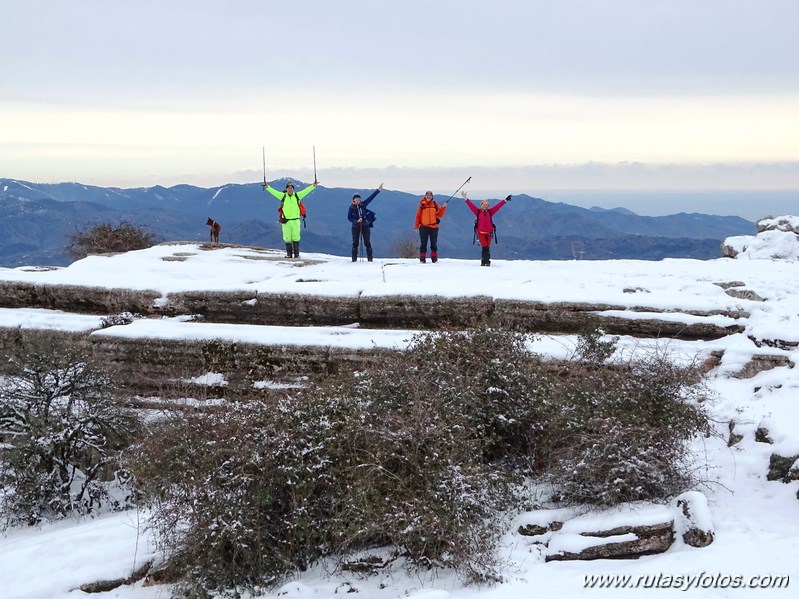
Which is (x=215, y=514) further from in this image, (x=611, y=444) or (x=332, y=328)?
(x=332, y=328)

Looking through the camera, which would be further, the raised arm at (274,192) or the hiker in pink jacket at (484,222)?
the raised arm at (274,192)

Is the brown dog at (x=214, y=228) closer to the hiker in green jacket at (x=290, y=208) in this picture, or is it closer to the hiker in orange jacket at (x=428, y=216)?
the hiker in green jacket at (x=290, y=208)

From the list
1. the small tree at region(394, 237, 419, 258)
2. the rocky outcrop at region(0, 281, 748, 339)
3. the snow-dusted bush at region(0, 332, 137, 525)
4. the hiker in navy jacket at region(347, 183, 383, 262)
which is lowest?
the snow-dusted bush at region(0, 332, 137, 525)

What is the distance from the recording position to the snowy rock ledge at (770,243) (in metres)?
23.4

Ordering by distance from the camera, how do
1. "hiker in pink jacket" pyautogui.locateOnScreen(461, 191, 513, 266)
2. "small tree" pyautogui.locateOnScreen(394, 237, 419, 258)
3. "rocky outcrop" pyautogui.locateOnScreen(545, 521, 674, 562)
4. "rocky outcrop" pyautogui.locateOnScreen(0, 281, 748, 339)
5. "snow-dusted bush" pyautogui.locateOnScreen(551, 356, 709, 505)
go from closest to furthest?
"rocky outcrop" pyautogui.locateOnScreen(545, 521, 674, 562), "snow-dusted bush" pyautogui.locateOnScreen(551, 356, 709, 505), "rocky outcrop" pyautogui.locateOnScreen(0, 281, 748, 339), "hiker in pink jacket" pyautogui.locateOnScreen(461, 191, 513, 266), "small tree" pyautogui.locateOnScreen(394, 237, 419, 258)

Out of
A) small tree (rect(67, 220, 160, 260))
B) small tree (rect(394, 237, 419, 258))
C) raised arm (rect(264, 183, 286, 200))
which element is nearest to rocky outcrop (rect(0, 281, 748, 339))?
raised arm (rect(264, 183, 286, 200))

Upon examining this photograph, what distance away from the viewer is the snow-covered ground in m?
6.71

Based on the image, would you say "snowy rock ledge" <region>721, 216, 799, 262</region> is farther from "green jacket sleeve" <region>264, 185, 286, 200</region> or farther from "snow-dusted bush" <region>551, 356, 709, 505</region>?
"snow-dusted bush" <region>551, 356, 709, 505</region>

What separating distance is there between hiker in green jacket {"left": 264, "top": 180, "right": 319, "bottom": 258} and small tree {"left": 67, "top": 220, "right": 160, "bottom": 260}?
12389 mm

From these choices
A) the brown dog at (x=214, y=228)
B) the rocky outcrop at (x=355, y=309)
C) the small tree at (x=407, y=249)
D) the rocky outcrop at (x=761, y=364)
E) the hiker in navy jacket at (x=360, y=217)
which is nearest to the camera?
the rocky outcrop at (x=761, y=364)

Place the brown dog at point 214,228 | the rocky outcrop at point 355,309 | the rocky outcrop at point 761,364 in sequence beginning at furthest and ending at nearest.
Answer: the brown dog at point 214,228 < the rocky outcrop at point 355,309 < the rocky outcrop at point 761,364

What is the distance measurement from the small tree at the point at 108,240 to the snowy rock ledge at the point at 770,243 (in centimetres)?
2397

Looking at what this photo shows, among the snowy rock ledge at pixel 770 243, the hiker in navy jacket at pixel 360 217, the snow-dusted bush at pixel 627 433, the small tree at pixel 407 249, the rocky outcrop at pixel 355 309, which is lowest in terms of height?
the snow-dusted bush at pixel 627 433

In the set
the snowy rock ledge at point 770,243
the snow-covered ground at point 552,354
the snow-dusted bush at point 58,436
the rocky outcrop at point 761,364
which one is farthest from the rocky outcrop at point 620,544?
the snowy rock ledge at point 770,243
